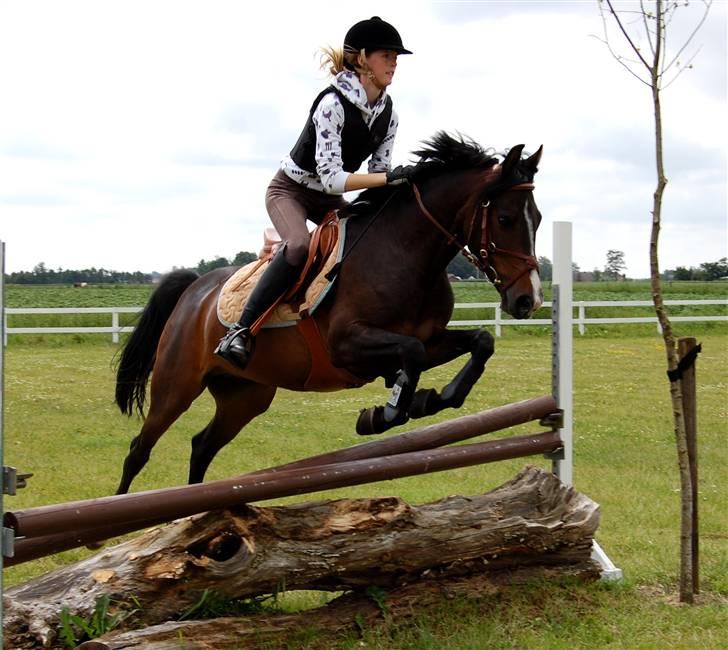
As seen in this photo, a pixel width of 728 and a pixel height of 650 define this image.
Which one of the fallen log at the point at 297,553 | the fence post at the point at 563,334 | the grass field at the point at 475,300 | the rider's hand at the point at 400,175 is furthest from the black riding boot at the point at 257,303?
the grass field at the point at 475,300

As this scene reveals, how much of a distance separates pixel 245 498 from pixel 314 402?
30.1 ft

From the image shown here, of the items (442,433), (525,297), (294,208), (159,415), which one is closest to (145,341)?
(159,415)

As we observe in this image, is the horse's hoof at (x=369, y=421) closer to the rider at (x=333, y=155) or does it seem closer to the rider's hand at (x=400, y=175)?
the rider at (x=333, y=155)

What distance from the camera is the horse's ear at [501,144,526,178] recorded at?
4273mm

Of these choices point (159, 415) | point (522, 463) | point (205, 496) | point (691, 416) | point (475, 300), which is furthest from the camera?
point (475, 300)

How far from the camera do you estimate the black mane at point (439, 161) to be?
463 centimetres

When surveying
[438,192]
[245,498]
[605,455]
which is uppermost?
[438,192]

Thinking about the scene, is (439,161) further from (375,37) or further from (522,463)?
(522,463)

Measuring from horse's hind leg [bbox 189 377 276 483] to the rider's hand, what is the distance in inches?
64.7

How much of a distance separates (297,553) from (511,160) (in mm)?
1937

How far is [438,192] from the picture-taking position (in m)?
4.61

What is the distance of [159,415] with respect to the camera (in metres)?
5.54

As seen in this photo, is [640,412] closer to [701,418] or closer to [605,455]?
[701,418]

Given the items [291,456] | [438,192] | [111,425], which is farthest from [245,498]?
[111,425]
